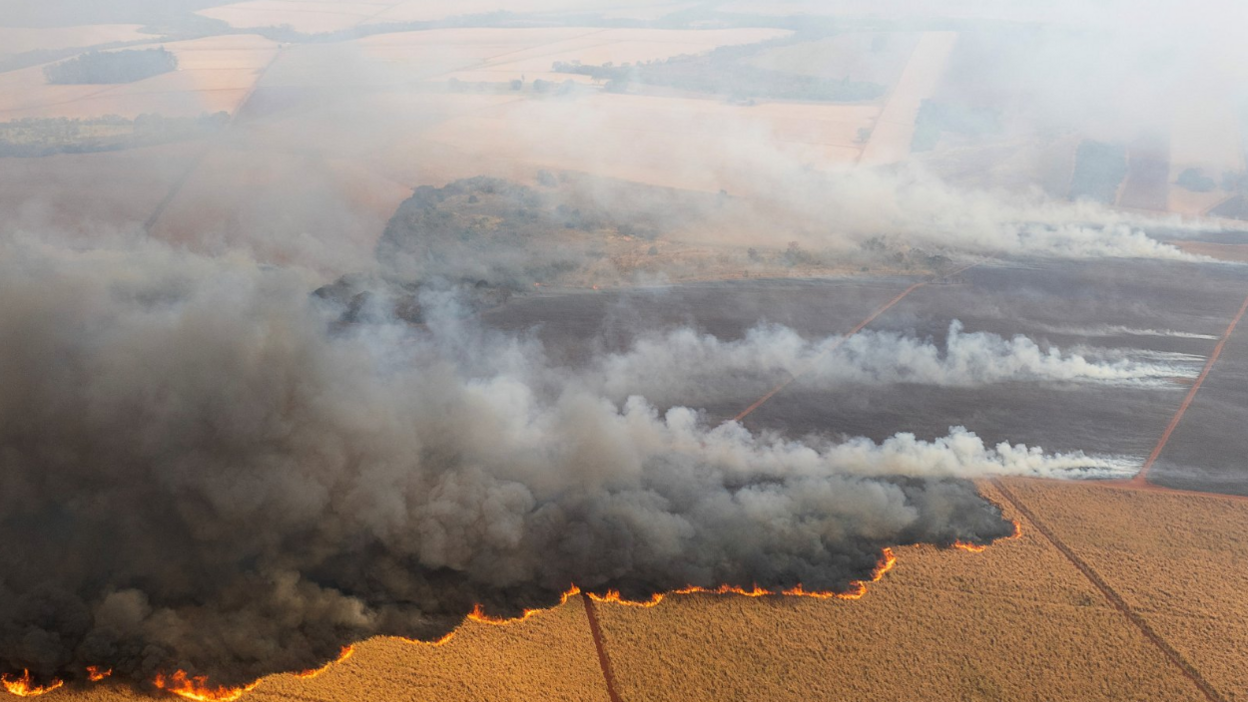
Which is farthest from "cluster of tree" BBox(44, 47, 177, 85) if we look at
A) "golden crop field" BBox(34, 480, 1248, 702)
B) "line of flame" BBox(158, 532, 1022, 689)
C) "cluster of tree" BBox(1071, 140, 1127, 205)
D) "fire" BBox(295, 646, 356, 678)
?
"cluster of tree" BBox(1071, 140, 1127, 205)

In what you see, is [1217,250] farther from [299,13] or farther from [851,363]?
[299,13]

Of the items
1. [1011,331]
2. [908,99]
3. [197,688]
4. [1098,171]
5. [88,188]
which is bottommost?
[197,688]

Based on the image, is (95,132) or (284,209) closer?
(284,209)

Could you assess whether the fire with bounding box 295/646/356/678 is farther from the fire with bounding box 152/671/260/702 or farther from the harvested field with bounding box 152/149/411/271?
the harvested field with bounding box 152/149/411/271

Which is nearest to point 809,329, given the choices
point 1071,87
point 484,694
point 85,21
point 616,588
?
point 616,588

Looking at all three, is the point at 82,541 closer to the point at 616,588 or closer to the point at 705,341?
the point at 616,588

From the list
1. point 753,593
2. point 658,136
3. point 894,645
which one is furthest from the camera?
point 658,136

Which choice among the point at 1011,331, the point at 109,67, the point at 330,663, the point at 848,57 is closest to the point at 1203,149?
the point at 848,57

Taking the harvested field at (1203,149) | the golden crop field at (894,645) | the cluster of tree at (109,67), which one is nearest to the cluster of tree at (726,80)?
the harvested field at (1203,149)
